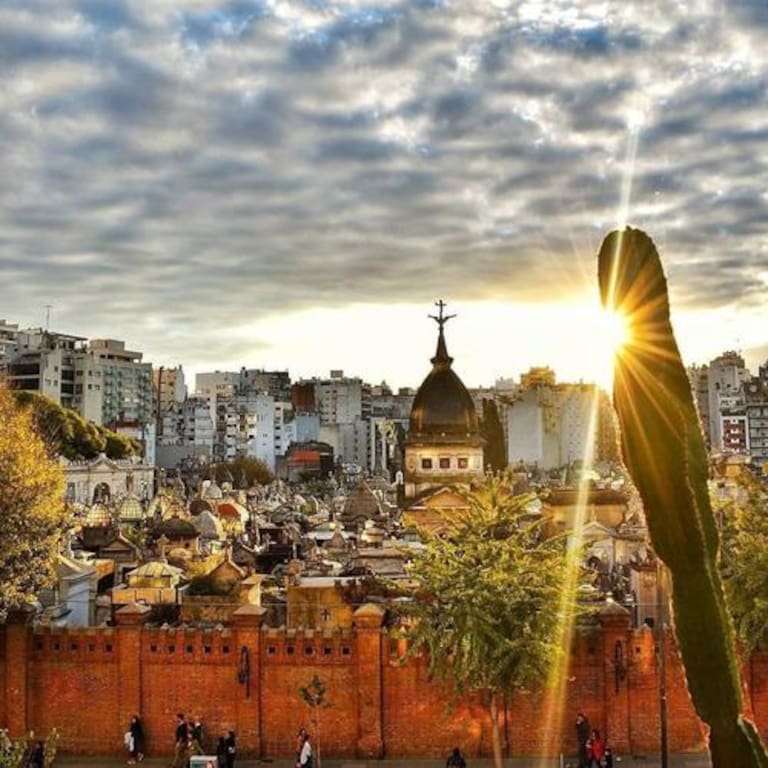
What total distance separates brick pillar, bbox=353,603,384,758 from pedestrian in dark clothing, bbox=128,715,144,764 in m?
4.81

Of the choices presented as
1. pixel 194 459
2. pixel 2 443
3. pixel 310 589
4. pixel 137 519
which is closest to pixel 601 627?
pixel 310 589

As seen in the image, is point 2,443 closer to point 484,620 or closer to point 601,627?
point 484,620

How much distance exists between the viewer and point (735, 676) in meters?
7.41

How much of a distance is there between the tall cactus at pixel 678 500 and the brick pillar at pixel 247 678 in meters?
16.9

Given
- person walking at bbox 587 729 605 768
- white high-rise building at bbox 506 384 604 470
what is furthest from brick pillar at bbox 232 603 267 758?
white high-rise building at bbox 506 384 604 470

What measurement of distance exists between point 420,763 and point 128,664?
6.84 meters

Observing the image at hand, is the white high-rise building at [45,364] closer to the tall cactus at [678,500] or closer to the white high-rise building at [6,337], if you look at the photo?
the white high-rise building at [6,337]

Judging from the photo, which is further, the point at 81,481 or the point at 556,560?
the point at 81,481

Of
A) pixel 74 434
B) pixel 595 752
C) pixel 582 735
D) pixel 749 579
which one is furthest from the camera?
pixel 74 434

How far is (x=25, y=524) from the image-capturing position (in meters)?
23.6

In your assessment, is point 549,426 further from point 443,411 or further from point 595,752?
point 595,752

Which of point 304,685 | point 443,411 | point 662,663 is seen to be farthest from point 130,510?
point 662,663

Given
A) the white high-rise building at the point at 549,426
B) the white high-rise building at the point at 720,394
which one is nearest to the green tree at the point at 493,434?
the white high-rise building at the point at 720,394

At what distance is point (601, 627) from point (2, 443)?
14.3m
